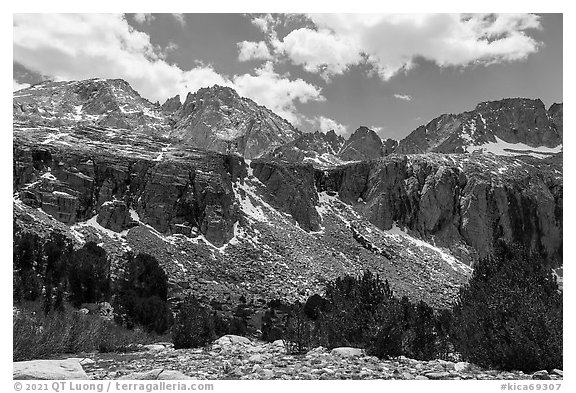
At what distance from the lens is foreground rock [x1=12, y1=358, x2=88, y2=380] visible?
762 centimetres

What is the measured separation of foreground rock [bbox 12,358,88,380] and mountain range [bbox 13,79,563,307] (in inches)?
1732

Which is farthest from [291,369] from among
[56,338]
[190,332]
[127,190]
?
[127,190]

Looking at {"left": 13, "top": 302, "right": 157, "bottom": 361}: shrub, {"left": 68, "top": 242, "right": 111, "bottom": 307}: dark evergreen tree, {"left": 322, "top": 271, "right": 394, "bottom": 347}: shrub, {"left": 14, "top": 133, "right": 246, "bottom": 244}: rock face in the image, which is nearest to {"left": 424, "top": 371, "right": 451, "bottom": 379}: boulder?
{"left": 322, "top": 271, "right": 394, "bottom": 347}: shrub

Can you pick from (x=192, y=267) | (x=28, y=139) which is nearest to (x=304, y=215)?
(x=192, y=267)

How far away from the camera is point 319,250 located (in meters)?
84.3

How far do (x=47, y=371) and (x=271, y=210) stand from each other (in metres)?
88.6

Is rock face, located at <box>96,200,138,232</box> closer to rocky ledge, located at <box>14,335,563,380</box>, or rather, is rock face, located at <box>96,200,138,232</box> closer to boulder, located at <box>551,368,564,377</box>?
rocky ledge, located at <box>14,335,563,380</box>

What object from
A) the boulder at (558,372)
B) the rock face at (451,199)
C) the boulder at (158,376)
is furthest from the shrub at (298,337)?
the rock face at (451,199)

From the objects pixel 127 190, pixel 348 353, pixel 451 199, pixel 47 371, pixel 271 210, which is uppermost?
pixel 451 199

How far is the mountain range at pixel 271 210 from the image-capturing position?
69.4 metres

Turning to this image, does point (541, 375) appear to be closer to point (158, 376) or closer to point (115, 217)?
point (158, 376)

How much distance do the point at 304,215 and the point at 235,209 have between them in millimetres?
16269

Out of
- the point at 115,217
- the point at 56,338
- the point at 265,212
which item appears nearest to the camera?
the point at 56,338

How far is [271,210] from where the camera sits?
317 ft
